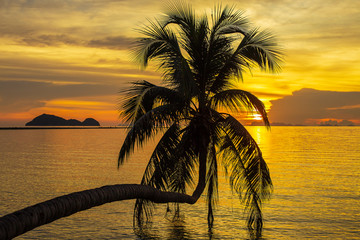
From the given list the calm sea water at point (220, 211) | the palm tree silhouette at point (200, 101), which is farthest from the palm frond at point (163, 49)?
the calm sea water at point (220, 211)

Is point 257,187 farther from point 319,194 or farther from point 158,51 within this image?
point 319,194

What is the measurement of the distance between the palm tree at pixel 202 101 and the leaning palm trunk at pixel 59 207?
410 cm

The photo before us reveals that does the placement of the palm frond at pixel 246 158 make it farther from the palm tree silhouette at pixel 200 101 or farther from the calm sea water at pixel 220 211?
the calm sea water at pixel 220 211

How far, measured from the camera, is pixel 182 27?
13.3 m

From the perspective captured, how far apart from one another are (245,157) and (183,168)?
2.50 meters

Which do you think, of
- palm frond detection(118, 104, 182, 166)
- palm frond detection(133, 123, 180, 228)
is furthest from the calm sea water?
palm frond detection(118, 104, 182, 166)

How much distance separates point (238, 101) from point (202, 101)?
124 centimetres

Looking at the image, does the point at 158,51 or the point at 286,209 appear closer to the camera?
the point at 158,51

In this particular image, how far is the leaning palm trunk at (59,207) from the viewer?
510 cm

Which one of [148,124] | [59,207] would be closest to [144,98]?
[148,124]

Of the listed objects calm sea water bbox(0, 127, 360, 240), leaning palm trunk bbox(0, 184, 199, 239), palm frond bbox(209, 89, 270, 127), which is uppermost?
palm frond bbox(209, 89, 270, 127)

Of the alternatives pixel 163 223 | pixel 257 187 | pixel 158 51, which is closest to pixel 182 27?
pixel 158 51

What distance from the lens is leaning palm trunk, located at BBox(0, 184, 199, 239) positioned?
510 centimetres

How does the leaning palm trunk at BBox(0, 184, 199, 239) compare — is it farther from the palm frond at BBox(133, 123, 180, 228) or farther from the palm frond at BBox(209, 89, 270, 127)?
the palm frond at BBox(209, 89, 270, 127)
